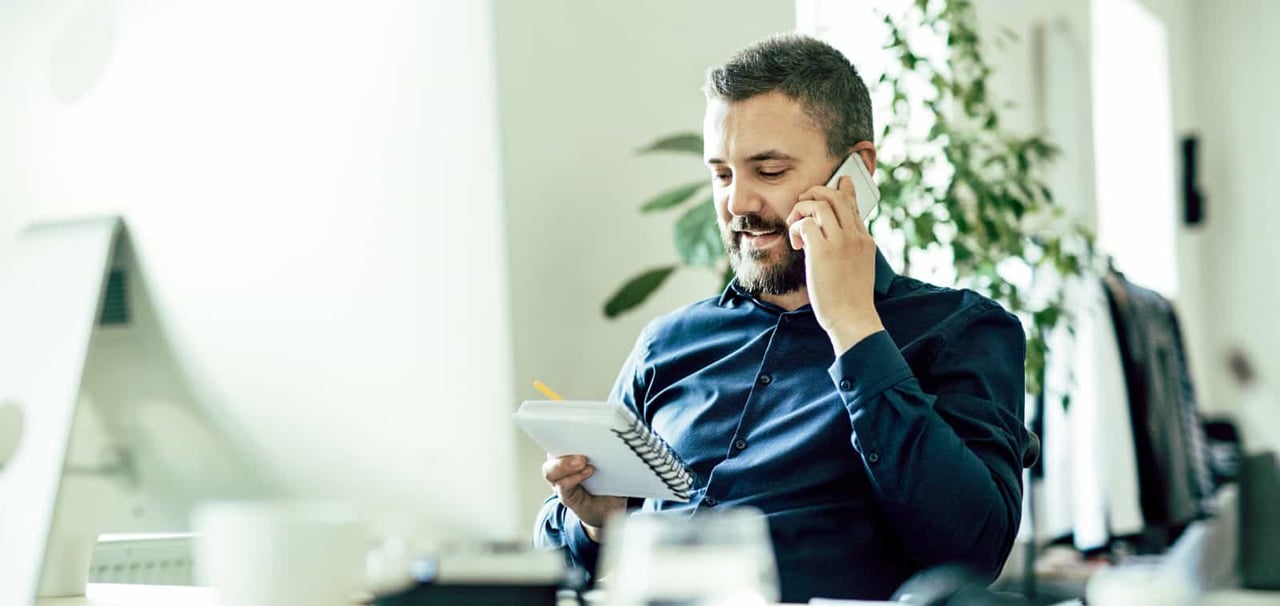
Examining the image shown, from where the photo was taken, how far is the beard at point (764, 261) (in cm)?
160

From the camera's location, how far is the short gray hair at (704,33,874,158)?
63.0 inches

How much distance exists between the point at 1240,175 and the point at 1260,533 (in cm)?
586

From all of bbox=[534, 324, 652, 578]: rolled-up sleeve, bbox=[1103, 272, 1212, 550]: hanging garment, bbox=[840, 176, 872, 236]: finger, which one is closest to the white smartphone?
bbox=[840, 176, 872, 236]: finger

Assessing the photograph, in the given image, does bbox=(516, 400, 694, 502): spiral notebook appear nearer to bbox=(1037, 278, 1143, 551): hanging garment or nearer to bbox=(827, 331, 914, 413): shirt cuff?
bbox=(827, 331, 914, 413): shirt cuff

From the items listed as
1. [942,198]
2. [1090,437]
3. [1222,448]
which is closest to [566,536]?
[942,198]

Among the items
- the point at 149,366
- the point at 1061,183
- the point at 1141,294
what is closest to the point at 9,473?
the point at 149,366

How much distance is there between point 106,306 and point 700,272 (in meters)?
1.75

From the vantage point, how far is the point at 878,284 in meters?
1.62

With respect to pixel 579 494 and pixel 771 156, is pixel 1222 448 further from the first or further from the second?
pixel 579 494

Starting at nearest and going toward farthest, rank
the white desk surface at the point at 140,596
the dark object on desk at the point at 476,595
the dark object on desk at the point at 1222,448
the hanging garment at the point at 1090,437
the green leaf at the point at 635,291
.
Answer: the dark object on desk at the point at 476,595, the white desk surface at the point at 140,596, the green leaf at the point at 635,291, the hanging garment at the point at 1090,437, the dark object on desk at the point at 1222,448

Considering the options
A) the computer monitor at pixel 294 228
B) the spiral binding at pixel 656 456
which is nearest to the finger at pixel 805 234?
the spiral binding at pixel 656 456

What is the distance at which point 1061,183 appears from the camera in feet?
15.8

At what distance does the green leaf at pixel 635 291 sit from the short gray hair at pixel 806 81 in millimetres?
756

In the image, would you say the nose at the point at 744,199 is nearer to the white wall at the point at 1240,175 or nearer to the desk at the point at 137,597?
the desk at the point at 137,597
